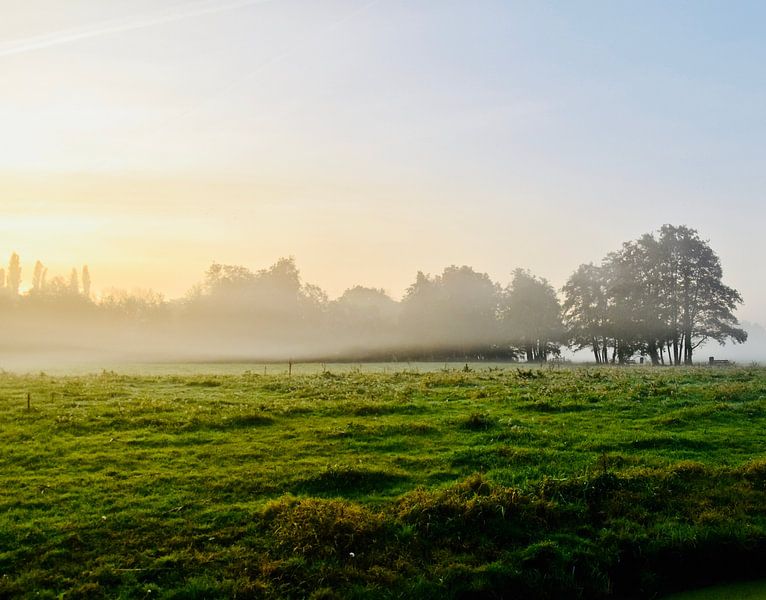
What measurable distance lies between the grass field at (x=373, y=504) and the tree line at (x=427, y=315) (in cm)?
6388

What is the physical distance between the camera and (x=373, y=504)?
40.7 feet

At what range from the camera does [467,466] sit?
14.9 meters

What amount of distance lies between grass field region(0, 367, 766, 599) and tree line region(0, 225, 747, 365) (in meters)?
63.9

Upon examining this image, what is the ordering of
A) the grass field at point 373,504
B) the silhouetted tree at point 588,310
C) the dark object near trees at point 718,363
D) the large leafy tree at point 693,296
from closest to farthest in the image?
the grass field at point 373,504 < the dark object near trees at point 718,363 < the large leafy tree at point 693,296 < the silhouetted tree at point 588,310

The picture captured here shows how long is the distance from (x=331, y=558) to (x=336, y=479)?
3.37 meters

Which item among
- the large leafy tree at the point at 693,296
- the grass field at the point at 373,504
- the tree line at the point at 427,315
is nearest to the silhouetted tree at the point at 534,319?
the tree line at the point at 427,315

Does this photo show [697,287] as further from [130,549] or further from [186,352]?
[130,549]

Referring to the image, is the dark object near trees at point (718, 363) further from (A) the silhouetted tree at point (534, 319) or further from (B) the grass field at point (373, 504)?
(B) the grass field at point (373, 504)

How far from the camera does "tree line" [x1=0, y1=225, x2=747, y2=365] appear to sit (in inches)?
3098

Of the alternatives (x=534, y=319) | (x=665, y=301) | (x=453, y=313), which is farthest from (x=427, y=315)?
(x=665, y=301)

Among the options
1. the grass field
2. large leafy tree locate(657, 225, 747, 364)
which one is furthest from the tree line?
the grass field

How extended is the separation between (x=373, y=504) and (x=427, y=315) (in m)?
97.2

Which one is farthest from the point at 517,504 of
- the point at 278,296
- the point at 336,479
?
the point at 278,296

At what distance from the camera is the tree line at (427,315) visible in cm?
7869
